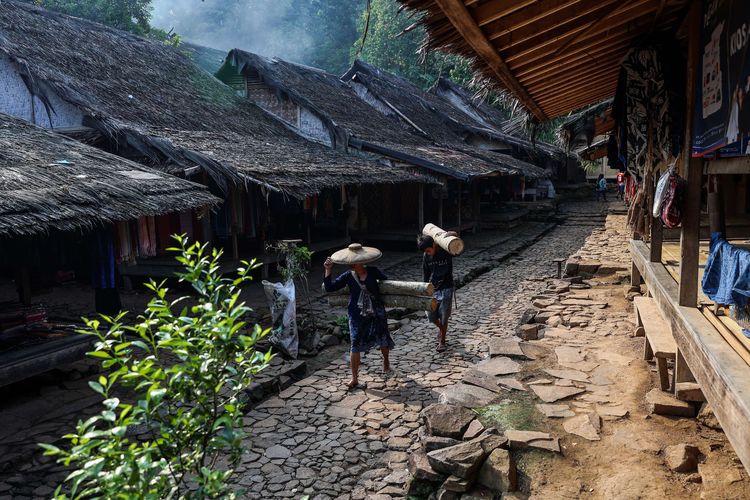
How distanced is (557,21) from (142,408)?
3895mm

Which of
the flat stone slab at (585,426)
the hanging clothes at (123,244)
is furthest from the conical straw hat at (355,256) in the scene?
the hanging clothes at (123,244)

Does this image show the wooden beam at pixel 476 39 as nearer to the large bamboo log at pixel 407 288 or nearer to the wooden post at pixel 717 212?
the wooden post at pixel 717 212

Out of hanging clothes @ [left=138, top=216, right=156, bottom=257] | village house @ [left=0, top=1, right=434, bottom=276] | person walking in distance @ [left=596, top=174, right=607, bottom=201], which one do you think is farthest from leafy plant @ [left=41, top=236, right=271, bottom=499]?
person walking in distance @ [left=596, top=174, right=607, bottom=201]

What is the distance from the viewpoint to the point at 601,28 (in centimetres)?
493

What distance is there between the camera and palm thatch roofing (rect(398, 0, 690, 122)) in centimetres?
360

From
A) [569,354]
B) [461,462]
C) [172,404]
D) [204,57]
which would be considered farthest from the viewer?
[204,57]

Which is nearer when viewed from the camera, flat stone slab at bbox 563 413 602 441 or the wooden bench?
flat stone slab at bbox 563 413 602 441

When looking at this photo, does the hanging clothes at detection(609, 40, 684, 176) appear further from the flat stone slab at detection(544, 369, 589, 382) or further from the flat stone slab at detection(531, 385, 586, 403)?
the flat stone slab at detection(531, 385, 586, 403)

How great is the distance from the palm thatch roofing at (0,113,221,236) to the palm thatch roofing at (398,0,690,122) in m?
4.80

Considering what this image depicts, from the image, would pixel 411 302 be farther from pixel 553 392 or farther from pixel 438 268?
pixel 553 392

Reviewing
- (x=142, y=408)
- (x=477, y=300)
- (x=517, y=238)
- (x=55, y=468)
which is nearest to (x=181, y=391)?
(x=142, y=408)

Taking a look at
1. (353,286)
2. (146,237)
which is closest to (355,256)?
(353,286)

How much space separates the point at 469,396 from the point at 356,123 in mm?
13097

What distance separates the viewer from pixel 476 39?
3986 mm
